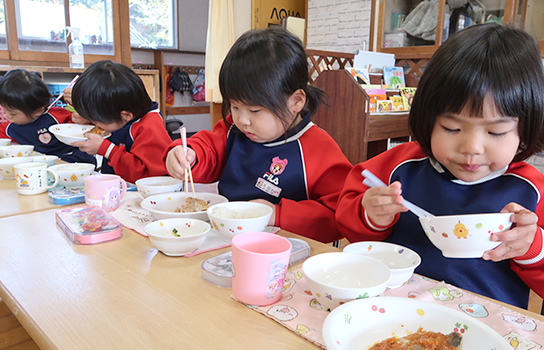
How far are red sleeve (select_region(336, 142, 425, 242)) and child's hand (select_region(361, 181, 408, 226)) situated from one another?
0.10m

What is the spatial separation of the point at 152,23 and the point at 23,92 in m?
4.34

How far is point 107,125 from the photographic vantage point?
1.74 m

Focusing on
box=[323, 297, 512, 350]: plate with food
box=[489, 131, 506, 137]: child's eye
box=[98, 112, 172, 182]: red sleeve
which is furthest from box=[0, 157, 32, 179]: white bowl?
box=[489, 131, 506, 137]: child's eye

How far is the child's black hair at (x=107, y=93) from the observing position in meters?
1.64

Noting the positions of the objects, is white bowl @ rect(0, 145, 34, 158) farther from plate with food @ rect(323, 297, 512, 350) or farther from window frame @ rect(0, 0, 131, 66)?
window frame @ rect(0, 0, 131, 66)

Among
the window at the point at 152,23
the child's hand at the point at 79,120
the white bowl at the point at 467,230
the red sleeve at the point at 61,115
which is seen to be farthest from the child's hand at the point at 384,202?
the window at the point at 152,23

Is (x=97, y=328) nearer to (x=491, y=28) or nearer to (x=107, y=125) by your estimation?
(x=491, y=28)

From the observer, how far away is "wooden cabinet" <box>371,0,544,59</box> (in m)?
3.56

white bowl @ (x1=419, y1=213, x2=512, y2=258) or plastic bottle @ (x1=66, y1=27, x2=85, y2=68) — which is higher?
plastic bottle @ (x1=66, y1=27, x2=85, y2=68)

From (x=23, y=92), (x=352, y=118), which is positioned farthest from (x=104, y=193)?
(x=352, y=118)

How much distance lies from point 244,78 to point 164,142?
72 centimetres

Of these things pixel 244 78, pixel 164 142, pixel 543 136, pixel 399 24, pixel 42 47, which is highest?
pixel 399 24

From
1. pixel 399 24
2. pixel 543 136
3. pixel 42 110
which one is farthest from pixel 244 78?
pixel 399 24

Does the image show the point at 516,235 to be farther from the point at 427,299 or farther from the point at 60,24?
the point at 60,24
